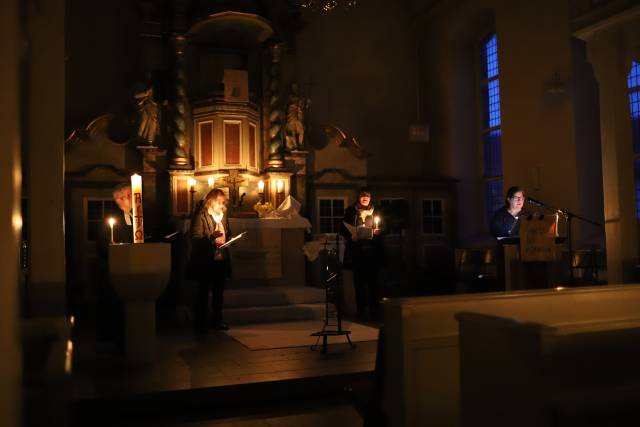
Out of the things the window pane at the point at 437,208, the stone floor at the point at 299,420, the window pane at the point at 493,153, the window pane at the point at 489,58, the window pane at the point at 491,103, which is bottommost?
the stone floor at the point at 299,420

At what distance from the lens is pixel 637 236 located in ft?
21.7

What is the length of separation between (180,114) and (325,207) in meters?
2.91

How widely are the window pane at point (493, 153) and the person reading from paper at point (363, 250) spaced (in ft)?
15.2

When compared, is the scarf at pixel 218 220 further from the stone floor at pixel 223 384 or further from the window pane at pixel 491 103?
the window pane at pixel 491 103

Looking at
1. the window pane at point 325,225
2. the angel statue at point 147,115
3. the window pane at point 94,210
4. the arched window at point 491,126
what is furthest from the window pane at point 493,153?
the window pane at point 94,210

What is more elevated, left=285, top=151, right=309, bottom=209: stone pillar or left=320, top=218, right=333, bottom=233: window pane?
left=285, top=151, right=309, bottom=209: stone pillar

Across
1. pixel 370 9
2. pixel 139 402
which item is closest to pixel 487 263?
pixel 370 9

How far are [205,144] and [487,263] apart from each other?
4.93 meters

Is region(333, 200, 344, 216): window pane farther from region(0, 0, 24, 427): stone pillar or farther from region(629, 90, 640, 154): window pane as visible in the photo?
region(0, 0, 24, 427): stone pillar

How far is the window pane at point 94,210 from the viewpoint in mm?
9195

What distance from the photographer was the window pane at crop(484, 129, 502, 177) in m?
11.3

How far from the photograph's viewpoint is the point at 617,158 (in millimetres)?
6691

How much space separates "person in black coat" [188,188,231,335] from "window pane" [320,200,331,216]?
167 inches

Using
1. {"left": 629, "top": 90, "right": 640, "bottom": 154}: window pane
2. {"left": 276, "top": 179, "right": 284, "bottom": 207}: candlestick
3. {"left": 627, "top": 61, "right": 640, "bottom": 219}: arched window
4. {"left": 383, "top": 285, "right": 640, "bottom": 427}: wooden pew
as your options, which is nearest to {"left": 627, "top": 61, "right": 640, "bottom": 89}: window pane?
{"left": 627, "top": 61, "right": 640, "bottom": 219}: arched window
